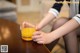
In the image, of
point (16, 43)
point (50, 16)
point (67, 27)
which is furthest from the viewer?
point (50, 16)

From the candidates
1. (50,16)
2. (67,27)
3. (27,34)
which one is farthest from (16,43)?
(50,16)

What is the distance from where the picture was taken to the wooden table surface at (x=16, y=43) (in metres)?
0.81

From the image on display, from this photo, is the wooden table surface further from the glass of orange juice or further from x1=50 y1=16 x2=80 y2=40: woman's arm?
x1=50 y1=16 x2=80 y2=40: woman's arm

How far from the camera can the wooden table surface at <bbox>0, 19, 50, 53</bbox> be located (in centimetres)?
81

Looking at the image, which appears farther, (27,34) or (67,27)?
(67,27)

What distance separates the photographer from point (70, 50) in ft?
3.91

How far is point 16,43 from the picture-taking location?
873mm

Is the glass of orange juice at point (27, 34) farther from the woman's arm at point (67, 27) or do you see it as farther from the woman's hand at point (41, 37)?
the woman's arm at point (67, 27)

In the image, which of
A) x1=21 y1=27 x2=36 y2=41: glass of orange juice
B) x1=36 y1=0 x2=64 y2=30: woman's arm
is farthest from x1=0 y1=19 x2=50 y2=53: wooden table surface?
x1=36 y1=0 x2=64 y2=30: woman's arm

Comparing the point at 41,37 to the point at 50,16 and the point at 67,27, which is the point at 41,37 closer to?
the point at 67,27

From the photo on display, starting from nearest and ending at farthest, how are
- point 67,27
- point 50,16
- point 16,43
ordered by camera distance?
point 16,43, point 67,27, point 50,16

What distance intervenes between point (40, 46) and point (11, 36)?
19 centimetres

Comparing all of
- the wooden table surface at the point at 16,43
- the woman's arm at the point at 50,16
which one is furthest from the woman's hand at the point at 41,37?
the woman's arm at the point at 50,16

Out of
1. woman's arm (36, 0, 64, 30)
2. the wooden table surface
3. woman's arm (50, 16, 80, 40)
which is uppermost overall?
woman's arm (36, 0, 64, 30)
